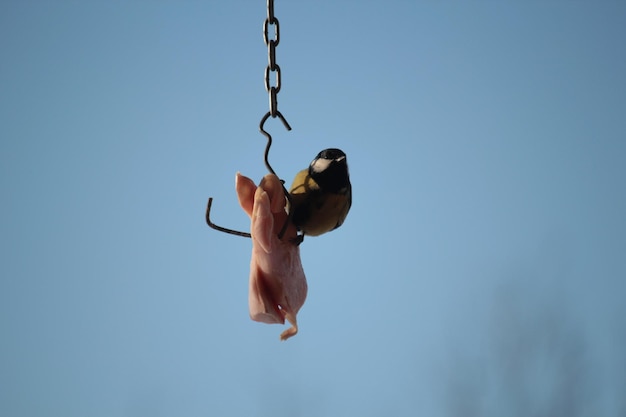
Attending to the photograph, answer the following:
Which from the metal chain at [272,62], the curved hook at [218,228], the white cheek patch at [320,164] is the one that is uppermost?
the metal chain at [272,62]

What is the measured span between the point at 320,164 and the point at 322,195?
0.05 m

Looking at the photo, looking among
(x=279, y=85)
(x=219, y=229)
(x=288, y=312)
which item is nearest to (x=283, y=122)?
(x=279, y=85)

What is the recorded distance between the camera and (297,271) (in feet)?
3.41

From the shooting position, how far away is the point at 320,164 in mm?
986

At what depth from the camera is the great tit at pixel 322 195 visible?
3.21ft

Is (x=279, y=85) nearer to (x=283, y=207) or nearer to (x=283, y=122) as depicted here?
(x=283, y=122)

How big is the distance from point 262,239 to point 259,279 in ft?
0.28

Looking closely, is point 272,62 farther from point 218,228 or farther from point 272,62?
point 218,228

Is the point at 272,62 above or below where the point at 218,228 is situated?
above

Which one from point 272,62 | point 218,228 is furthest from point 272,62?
point 218,228

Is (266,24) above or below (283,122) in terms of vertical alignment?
above

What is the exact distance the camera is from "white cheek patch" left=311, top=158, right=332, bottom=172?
0.98 m

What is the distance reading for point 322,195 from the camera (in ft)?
3.20

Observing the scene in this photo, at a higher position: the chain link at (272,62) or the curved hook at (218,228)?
the chain link at (272,62)
